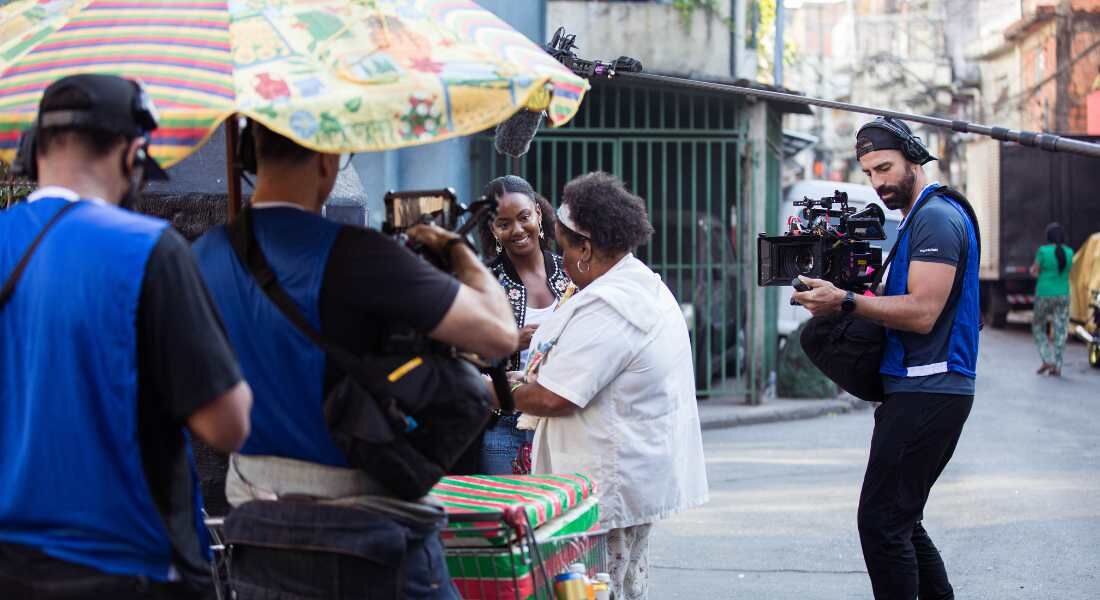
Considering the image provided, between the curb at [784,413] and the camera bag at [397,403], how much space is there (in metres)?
11.0

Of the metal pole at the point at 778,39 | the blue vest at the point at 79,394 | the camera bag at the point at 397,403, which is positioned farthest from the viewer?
the metal pole at the point at 778,39

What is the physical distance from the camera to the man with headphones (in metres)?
2.56

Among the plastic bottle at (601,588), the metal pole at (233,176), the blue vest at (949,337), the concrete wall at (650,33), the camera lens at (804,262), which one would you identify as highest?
the concrete wall at (650,33)

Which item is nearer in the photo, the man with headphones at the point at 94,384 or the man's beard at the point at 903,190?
the man with headphones at the point at 94,384

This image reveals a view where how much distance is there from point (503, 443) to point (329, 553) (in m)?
2.72

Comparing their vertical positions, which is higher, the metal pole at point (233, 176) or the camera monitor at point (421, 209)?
the metal pole at point (233, 176)

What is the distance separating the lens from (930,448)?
510cm

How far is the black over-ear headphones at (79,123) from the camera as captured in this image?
8.77ft

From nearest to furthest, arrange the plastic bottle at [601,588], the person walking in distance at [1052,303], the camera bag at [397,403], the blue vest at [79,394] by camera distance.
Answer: the blue vest at [79,394], the camera bag at [397,403], the plastic bottle at [601,588], the person walking in distance at [1052,303]

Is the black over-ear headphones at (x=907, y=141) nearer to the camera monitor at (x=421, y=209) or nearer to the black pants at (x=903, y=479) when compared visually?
the black pants at (x=903, y=479)

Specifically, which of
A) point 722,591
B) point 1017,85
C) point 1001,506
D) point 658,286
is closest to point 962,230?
point 658,286

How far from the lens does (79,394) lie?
8.45 feet

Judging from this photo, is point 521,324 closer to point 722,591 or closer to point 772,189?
point 722,591

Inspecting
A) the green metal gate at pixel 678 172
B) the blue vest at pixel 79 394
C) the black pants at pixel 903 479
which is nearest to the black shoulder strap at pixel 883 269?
the black pants at pixel 903 479
